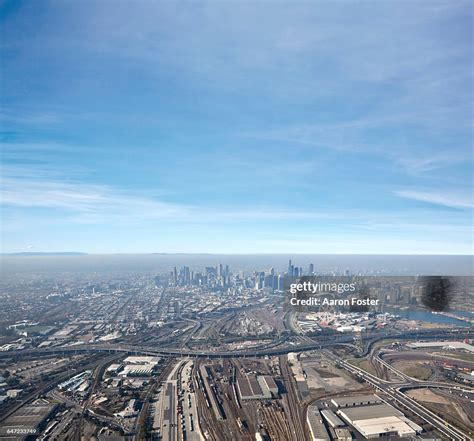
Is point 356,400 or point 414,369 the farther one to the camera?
point 414,369

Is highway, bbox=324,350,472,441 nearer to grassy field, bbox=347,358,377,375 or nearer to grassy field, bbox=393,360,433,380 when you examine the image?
grassy field, bbox=347,358,377,375

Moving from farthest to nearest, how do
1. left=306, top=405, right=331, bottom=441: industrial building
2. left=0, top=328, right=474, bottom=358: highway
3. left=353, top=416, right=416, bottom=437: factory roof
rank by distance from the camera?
left=0, top=328, right=474, bottom=358: highway
left=353, top=416, right=416, bottom=437: factory roof
left=306, top=405, right=331, bottom=441: industrial building

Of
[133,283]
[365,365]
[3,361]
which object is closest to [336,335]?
[365,365]

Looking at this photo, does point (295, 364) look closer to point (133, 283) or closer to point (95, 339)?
point (95, 339)

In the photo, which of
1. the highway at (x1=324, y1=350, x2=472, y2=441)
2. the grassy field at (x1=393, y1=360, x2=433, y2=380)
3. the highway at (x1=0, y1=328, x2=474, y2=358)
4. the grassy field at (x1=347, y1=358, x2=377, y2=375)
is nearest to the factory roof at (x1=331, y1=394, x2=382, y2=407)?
the highway at (x1=324, y1=350, x2=472, y2=441)

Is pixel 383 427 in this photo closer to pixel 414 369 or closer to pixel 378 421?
pixel 378 421

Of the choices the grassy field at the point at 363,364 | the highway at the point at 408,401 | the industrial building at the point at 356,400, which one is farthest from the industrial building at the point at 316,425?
the grassy field at the point at 363,364

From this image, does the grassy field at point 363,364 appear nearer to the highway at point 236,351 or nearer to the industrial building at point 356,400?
the highway at point 236,351

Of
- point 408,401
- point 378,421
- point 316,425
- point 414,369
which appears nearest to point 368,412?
point 378,421
